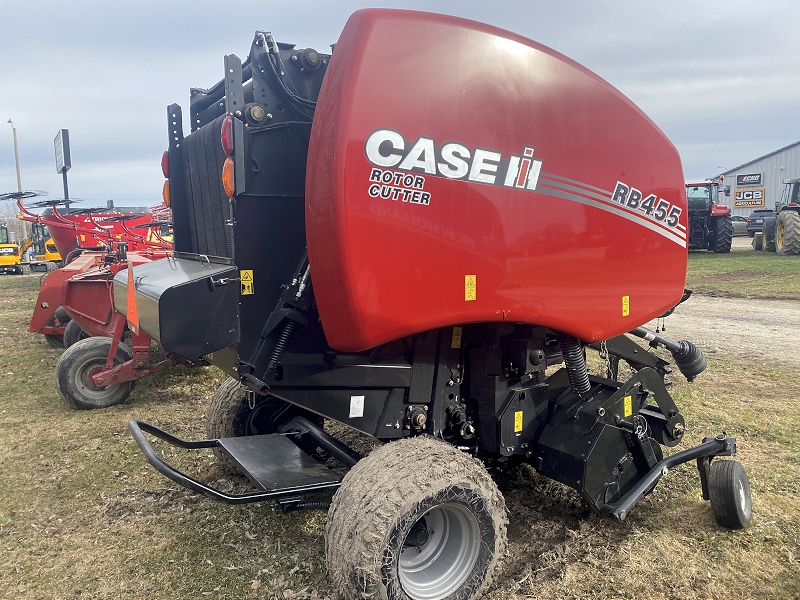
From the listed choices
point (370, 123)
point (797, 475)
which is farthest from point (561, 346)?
point (797, 475)

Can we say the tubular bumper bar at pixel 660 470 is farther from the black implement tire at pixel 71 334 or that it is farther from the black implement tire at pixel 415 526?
the black implement tire at pixel 71 334

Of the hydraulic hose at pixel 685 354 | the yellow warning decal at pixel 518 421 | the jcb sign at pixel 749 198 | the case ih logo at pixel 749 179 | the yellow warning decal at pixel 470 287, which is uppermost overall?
the case ih logo at pixel 749 179

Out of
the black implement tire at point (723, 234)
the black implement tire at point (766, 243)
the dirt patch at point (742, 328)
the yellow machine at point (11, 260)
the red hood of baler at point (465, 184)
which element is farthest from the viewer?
the yellow machine at point (11, 260)

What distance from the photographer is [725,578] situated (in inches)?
116

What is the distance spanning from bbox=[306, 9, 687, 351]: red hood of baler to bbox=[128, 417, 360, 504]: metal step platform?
0.69 metres

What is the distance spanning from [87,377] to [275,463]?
3.79 m

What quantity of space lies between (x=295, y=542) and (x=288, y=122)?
212cm

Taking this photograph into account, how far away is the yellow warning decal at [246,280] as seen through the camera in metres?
2.74

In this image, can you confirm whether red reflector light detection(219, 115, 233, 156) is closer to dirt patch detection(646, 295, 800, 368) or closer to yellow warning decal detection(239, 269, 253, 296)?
yellow warning decal detection(239, 269, 253, 296)

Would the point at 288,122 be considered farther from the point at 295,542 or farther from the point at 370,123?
the point at 295,542

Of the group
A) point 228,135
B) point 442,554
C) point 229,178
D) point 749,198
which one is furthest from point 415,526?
point 749,198

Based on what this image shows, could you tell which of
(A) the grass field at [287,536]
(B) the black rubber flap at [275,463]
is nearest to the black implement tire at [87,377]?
(A) the grass field at [287,536]

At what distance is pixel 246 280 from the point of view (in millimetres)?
2752

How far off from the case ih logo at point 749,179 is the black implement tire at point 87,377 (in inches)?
1840
